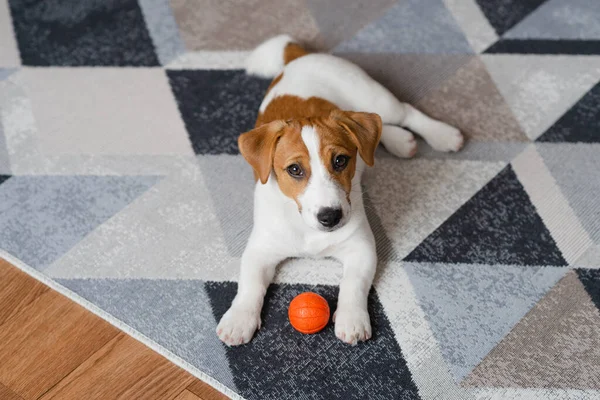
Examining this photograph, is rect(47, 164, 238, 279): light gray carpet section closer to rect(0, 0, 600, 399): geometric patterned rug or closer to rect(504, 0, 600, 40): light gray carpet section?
rect(0, 0, 600, 399): geometric patterned rug

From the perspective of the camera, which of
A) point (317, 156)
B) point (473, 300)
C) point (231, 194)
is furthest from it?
point (231, 194)

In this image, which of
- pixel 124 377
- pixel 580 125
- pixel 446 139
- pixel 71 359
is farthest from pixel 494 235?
pixel 71 359

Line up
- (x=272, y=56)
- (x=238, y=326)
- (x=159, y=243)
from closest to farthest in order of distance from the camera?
(x=238, y=326) < (x=159, y=243) < (x=272, y=56)

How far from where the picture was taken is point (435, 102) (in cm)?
241

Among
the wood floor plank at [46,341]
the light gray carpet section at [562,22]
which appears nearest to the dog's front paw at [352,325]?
the wood floor plank at [46,341]

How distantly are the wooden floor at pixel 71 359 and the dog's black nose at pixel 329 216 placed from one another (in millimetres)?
480

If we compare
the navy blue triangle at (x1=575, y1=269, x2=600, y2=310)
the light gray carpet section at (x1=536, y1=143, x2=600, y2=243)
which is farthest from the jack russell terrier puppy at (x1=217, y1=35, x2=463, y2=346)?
the navy blue triangle at (x1=575, y1=269, x2=600, y2=310)

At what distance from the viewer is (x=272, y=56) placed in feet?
7.84

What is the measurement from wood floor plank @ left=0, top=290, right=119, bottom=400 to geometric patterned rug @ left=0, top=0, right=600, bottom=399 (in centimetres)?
5

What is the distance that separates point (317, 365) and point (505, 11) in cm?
167

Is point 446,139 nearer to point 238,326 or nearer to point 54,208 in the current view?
point 238,326

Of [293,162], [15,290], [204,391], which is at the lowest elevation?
[204,391]

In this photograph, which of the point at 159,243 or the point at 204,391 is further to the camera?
the point at 159,243

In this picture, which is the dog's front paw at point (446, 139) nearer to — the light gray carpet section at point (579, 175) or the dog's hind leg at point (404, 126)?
the dog's hind leg at point (404, 126)
